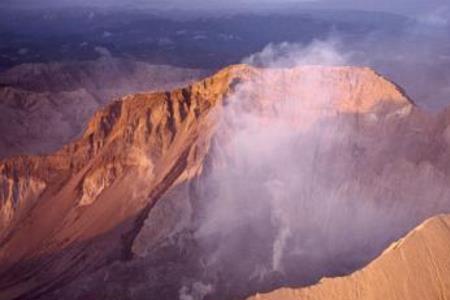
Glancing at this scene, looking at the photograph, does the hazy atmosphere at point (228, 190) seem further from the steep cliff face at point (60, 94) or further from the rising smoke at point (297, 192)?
the steep cliff face at point (60, 94)

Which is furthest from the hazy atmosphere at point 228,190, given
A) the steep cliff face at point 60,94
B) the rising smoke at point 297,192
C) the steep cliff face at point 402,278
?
the steep cliff face at point 60,94

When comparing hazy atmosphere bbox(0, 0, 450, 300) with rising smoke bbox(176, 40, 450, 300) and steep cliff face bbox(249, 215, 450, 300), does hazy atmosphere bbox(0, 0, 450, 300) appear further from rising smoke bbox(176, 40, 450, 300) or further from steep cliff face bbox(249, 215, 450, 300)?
steep cliff face bbox(249, 215, 450, 300)

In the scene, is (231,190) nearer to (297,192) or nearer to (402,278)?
(297,192)

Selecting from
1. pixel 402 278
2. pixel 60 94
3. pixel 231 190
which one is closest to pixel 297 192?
pixel 231 190

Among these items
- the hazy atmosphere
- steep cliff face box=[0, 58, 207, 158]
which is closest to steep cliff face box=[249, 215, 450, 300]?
the hazy atmosphere

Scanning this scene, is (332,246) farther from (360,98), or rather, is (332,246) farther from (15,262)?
(15,262)

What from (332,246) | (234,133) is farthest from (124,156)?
(332,246)
